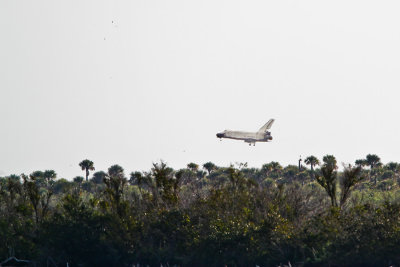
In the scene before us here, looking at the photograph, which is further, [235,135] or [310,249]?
[235,135]

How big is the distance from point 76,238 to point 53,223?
258 centimetres

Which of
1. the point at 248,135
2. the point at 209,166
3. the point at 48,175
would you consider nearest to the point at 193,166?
the point at 209,166

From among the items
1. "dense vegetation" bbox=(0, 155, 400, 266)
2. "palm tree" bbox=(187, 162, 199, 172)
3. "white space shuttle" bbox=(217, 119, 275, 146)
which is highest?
"palm tree" bbox=(187, 162, 199, 172)

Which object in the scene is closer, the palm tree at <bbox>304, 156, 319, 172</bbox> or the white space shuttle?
the white space shuttle

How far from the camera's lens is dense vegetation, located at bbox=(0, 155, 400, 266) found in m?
48.3

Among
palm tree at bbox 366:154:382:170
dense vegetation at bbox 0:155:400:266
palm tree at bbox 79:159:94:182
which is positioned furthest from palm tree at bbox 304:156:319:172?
dense vegetation at bbox 0:155:400:266

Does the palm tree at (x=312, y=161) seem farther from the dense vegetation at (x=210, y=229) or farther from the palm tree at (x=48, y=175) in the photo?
the dense vegetation at (x=210, y=229)

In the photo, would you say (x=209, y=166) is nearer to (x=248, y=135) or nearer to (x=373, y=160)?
(x=373, y=160)

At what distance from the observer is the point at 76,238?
54312mm

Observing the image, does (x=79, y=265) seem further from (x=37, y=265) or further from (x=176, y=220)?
(x=176, y=220)

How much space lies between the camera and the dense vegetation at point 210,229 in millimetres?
48312

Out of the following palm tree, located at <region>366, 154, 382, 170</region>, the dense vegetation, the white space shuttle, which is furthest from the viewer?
palm tree, located at <region>366, 154, 382, 170</region>

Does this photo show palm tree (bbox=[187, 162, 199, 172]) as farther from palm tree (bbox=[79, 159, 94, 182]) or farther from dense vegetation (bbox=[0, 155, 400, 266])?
dense vegetation (bbox=[0, 155, 400, 266])

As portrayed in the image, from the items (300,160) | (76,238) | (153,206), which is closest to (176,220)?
(153,206)
